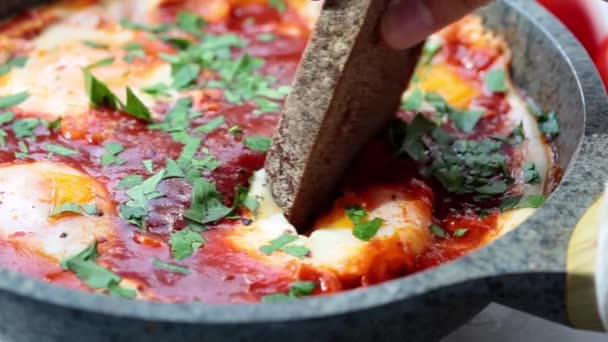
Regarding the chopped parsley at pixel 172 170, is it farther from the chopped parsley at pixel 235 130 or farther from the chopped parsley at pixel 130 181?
the chopped parsley at pixel 235 130

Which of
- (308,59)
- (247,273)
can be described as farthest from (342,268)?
(308,59)

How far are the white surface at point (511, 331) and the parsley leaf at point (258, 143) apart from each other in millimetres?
673

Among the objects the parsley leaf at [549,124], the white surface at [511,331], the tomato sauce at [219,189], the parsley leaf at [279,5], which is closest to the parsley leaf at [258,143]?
the tomato sauce at [219,189]

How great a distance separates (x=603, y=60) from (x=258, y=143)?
1.09 metres

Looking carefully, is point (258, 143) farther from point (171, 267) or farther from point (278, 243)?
point (171, 267)

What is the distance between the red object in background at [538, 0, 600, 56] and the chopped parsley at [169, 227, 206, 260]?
1.46 metres

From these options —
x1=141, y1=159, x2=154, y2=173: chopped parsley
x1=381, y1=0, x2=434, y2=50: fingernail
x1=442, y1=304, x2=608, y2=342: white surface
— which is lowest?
x1=442, y1=304, x2=608, y2=342: white surface

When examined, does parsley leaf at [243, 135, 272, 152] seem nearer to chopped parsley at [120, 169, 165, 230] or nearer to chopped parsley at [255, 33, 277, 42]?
chopped parsley at [120, 169, 165, 230]

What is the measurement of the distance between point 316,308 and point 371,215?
1.96ft

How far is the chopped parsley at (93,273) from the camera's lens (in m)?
1.53

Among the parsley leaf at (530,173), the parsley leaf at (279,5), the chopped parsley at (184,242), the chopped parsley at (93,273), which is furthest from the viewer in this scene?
the parsley leaf at (279,5)

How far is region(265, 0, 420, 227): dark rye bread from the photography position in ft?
5.63

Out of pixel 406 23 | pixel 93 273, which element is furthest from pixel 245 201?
pixel 406 23

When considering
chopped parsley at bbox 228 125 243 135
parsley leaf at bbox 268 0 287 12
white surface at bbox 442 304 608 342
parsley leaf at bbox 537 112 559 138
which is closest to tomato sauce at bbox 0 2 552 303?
chopped parsley at bbox 228 125 243 135
